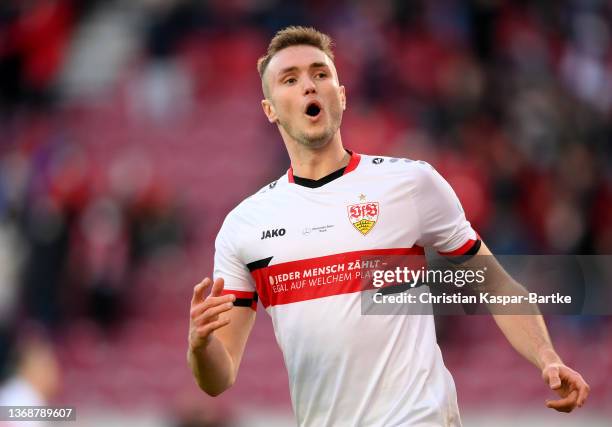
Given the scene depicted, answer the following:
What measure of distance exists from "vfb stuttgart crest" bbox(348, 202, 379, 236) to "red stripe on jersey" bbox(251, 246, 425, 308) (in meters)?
0.12

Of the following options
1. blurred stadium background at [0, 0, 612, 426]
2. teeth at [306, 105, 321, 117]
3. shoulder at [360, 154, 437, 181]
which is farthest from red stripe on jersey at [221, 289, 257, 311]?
blurred stadium background at [0, 0, 612, 426]

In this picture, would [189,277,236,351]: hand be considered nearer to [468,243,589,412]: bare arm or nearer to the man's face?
the man's face

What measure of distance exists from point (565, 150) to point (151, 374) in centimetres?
538

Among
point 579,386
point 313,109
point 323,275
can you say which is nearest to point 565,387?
point 579,386

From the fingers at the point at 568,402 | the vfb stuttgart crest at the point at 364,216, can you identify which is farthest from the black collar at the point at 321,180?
the fingers at the point at 568,402

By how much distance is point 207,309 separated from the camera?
177 inches

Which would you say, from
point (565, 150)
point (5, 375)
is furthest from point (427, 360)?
point (565, 150)

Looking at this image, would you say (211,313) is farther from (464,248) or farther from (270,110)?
(270,110)

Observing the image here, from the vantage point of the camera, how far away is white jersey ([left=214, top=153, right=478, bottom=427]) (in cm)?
471

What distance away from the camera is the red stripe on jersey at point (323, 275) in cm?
485

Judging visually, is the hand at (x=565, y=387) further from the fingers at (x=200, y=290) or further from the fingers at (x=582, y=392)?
the fingers at (x=200, y=290)

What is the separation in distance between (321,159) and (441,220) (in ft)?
2.16

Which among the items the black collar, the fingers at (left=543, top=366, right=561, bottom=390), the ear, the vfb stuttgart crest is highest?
the ear

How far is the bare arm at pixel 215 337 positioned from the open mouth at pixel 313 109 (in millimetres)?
952
